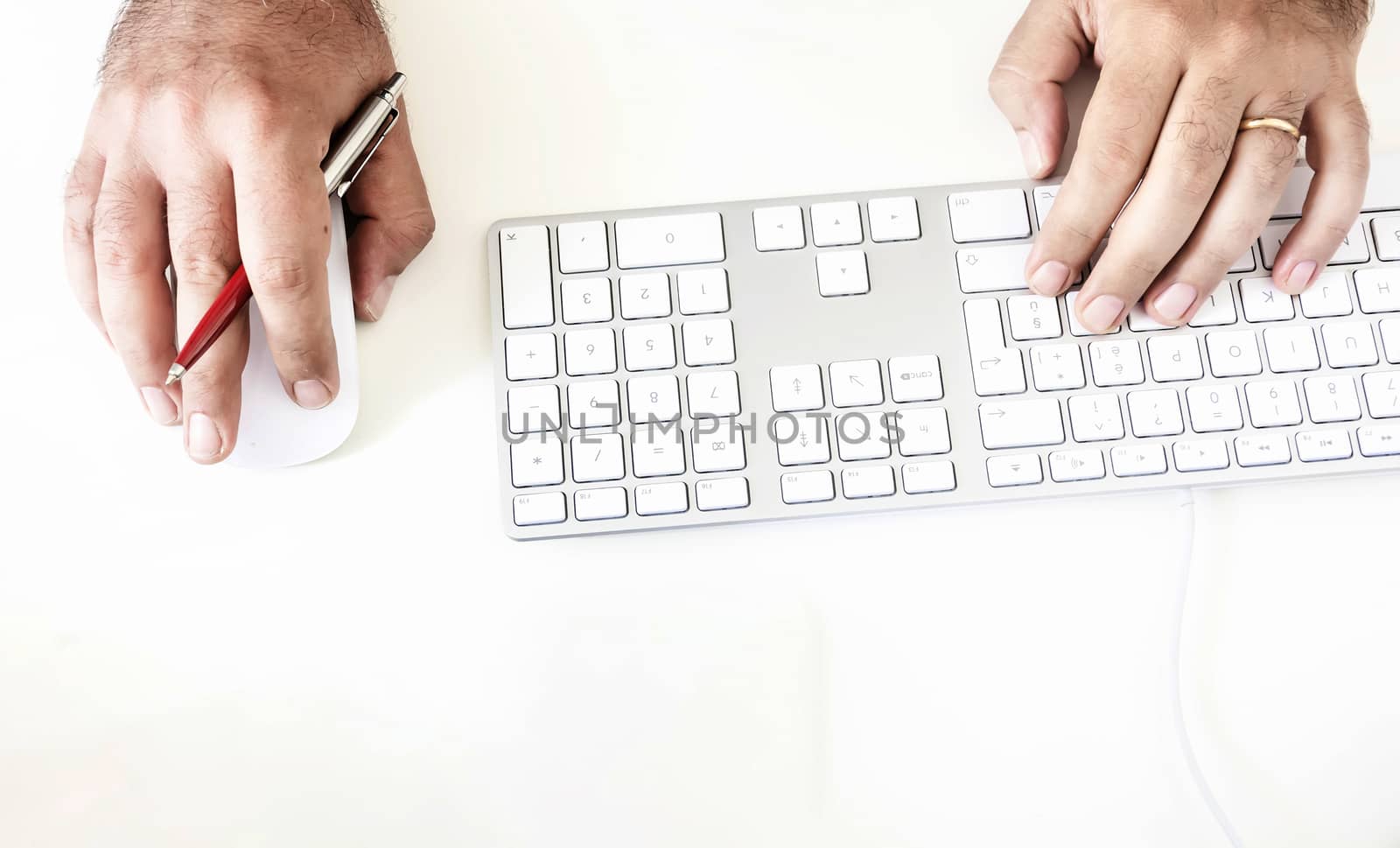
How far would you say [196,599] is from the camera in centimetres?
46

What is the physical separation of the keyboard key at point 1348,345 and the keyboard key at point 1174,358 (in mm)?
77

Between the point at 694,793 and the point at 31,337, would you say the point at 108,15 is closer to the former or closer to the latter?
the point at 31,337

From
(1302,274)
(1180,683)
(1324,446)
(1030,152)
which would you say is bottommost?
(1180,683)

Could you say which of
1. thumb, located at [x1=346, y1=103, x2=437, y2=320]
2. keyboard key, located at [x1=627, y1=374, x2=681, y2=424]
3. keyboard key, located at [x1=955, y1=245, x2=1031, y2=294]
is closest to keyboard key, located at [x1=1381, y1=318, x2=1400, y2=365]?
keyboard key, located at [x1=955, y1=245, x2=1031, y2=294]

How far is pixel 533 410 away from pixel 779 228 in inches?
7.3

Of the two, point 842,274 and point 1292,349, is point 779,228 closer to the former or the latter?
point 842,274

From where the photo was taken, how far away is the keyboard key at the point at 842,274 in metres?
0.49

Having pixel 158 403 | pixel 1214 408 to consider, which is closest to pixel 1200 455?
pixel 1214 408

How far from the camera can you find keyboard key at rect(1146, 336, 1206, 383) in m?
0.48

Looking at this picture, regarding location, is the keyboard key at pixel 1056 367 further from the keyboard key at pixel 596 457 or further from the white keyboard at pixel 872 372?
the keyboard key at pixel 596 457

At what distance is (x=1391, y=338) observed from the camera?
0.48 metres

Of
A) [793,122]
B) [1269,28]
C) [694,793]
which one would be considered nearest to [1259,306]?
[1269,28]

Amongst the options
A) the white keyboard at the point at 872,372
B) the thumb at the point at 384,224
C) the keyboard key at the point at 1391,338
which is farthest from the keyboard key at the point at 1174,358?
the thumb at the point at 384,224

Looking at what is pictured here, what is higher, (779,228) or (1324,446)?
(779,228)
